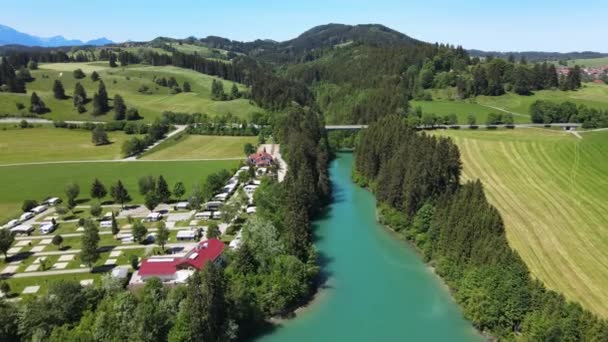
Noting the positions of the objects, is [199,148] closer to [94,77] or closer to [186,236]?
[186,236]

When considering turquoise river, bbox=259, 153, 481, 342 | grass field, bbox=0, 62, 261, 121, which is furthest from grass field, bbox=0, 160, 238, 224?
grass field, bbox=0, 62, 261, 121

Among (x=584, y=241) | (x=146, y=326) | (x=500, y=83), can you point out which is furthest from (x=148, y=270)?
(x=500, y=83)

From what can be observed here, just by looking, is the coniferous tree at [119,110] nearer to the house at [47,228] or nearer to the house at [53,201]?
the house at [53,201]

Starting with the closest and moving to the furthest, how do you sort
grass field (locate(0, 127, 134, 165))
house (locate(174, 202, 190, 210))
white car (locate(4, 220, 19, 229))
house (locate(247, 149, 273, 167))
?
1. white car (locate(4, 220, 19, 229))
2. house (locate(174, 202, 190, 210))
3. house (locate(247, 149, 273, 167))
4. grass field (locate(0, 127, 134, 165))

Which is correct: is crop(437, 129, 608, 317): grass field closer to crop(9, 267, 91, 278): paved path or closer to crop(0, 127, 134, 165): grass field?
crop(9, 267, 91, 278): paved path

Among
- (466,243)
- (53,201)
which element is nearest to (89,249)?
(53,201)

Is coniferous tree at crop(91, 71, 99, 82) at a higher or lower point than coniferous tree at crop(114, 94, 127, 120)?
higher

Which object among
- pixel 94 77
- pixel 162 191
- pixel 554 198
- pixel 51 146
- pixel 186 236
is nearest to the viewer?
pixel 186 236

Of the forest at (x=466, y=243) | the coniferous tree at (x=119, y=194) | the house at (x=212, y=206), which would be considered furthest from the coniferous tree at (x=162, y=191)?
the forest at (x=466, y=243)
